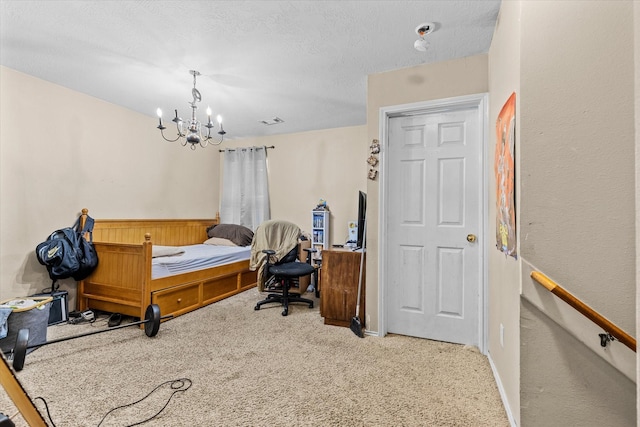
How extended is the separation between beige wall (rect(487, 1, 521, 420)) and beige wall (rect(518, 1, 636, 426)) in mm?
79

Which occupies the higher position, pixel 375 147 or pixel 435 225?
pixel 375 147

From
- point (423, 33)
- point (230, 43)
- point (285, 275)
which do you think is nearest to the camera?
point (423, 33)

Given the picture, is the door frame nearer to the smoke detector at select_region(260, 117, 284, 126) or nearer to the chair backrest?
the chair backrest

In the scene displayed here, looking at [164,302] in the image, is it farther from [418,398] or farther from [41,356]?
[418,398]

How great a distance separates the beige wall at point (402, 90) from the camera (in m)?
2.45

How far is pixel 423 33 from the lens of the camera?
7.10 feet

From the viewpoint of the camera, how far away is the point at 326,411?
1.62m

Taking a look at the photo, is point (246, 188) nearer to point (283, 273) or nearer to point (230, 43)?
point (283, 273)

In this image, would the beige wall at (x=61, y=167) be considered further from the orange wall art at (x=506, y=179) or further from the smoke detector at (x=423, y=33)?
the orange wall art at (x=506, y=179)

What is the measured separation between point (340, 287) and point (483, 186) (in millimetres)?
1549

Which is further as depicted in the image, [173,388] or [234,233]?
[234,233]

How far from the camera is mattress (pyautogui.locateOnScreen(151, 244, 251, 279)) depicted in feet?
9.71

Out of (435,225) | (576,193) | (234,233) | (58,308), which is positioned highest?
(576,193)

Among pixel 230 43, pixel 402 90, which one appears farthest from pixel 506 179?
pixel 230 43
